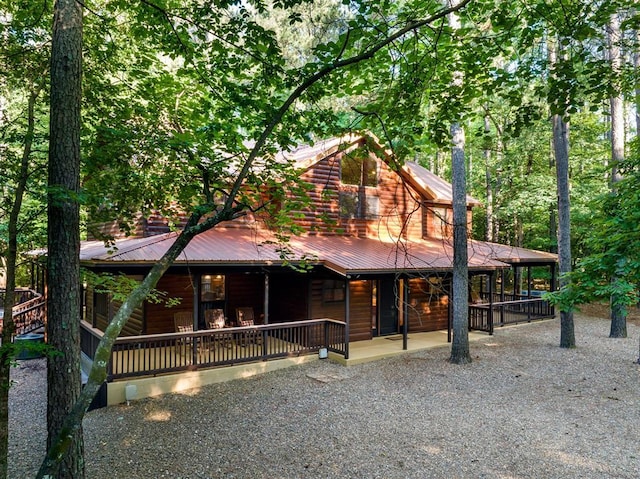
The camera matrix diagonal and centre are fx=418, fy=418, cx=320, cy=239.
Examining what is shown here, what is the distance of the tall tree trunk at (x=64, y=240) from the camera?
151 inches

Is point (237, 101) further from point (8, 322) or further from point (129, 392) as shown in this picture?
point (129, 392)

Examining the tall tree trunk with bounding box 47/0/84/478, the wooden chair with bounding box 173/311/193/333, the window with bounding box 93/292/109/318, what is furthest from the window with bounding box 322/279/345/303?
the tall tree trunk with bounding box 47/0/84/478

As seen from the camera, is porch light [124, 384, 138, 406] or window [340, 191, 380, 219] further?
window [340, 191, 380, 219]

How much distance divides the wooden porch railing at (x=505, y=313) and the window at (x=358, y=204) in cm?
490

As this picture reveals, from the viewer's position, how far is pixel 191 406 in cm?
777

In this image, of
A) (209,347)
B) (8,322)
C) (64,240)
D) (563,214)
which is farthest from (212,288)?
(563,214)

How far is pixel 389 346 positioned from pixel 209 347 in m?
5.52

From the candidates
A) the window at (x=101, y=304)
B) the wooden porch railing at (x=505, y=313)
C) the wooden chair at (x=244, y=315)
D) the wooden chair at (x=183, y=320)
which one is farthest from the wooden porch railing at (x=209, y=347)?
the wooden porch railing at (x=505, y=313)

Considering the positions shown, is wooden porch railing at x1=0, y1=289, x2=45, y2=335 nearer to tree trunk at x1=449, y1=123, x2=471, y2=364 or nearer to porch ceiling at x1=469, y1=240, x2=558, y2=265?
tree trunk at x1=449, y1=123, x2=471, y2=364

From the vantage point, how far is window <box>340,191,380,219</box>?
14.2 meters

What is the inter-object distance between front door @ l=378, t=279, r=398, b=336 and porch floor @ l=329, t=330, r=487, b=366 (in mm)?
371

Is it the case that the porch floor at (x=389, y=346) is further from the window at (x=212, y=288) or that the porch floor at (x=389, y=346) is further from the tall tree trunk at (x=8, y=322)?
the tall tree trunk at (x=8, y=322)

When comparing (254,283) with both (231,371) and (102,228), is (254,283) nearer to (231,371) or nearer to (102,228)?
(231,371)

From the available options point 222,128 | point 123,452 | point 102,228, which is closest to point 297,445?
point 123,452
